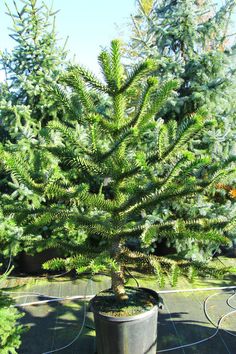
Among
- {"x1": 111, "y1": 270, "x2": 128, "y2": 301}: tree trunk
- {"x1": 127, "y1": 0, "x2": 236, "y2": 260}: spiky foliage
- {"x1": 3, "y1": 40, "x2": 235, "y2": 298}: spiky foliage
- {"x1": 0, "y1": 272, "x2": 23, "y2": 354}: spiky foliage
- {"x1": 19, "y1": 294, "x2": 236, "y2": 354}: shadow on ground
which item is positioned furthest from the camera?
{"x1": 127, "y1": 0, "x2": 236, "y2": 260}: spiky foliage

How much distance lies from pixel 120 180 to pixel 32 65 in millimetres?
3906

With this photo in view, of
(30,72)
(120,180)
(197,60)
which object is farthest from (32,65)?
(120,180)

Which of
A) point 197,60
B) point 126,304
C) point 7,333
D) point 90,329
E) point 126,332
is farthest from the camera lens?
point 197,60

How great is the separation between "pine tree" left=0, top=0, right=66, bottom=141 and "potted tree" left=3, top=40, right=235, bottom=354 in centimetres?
313

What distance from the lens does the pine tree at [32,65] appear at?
219 inches

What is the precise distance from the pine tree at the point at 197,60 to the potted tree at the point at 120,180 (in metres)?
2.93

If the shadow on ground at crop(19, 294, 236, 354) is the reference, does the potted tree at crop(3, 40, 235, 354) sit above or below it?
above

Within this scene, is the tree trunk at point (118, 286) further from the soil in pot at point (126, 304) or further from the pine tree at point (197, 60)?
the pine tree at point (197, 60)

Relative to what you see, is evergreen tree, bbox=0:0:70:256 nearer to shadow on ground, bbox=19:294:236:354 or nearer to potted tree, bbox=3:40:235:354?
shadow on ground, bbox=19:294:236:354

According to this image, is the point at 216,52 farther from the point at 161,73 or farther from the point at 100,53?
the point at 100,53

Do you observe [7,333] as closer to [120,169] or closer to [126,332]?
[126,332]

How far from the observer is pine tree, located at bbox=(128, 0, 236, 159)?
529cm

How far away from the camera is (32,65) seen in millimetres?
5762

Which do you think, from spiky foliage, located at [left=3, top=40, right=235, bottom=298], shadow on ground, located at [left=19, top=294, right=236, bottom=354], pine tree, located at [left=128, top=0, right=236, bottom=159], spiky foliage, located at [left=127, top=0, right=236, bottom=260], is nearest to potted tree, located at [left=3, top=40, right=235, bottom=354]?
spiky foliage, located at [left=3, top=40, right=235, bottom=298]
